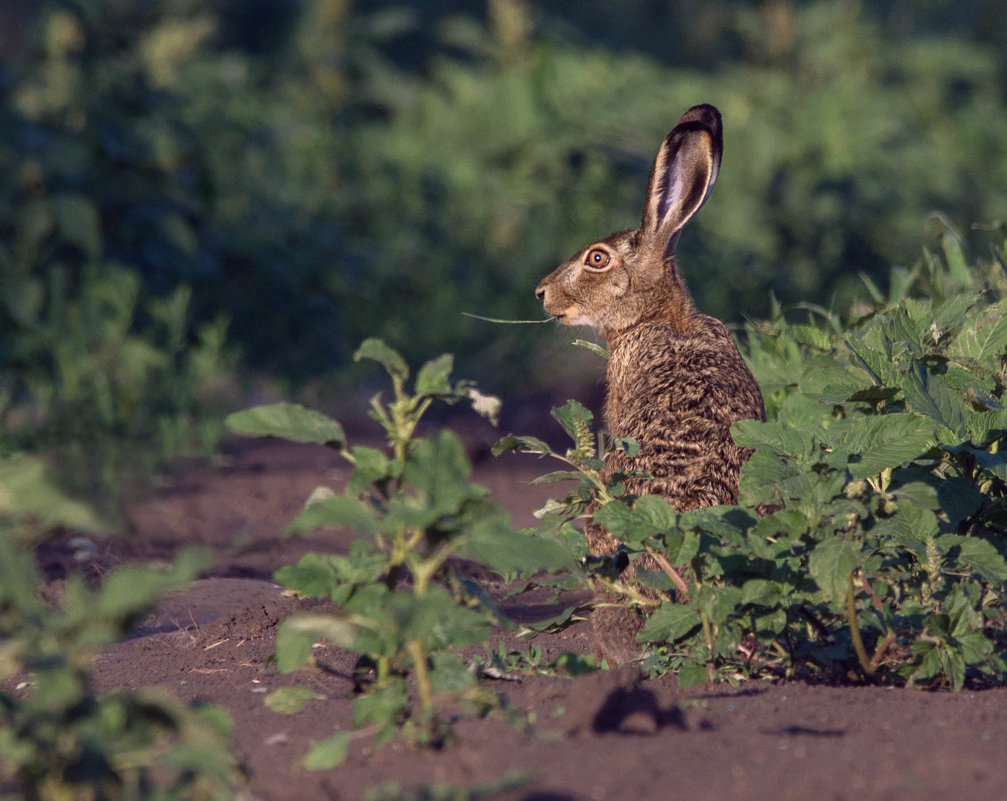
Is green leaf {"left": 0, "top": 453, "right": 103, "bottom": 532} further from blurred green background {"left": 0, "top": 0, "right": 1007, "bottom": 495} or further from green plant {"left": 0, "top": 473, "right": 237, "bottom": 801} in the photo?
blurred green background {"left": 0, "top": 0, "right": 1007, "bottom": 495}

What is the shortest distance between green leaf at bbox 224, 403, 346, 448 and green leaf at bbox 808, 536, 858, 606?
3.42ft

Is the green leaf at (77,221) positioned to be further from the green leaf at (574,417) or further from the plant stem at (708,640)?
the plant stem at (708,640)

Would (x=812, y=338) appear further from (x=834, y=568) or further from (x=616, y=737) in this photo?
(x=616, y=737)

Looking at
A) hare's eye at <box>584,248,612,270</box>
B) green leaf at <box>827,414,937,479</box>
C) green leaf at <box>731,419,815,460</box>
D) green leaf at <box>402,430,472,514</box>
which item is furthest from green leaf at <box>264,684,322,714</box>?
hare's eye at <box>584,248,612,270</box>

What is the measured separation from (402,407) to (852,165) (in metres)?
9.61

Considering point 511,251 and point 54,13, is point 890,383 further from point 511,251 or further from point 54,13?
point 511,251

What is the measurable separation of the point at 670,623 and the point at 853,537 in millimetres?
465

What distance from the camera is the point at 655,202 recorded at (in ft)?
16.9

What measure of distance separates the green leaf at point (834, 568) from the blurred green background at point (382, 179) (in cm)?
294

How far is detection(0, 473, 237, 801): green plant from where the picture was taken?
6.81 feet

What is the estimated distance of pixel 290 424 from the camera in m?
2.69

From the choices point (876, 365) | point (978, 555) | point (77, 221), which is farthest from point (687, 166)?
point (77, 221)

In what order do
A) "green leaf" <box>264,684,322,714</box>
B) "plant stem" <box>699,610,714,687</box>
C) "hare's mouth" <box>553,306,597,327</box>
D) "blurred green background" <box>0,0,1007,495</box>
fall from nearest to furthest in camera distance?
"green leaf" <box>264,684,322,714</box>
"plant stem" <box>699,610,714,687</box>
"hare's mouth" <box>553,306,597,327</box>
"blurred green background" <box>0,0,1007,495</box>

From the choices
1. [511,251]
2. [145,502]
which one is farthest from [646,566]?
[511,251]
